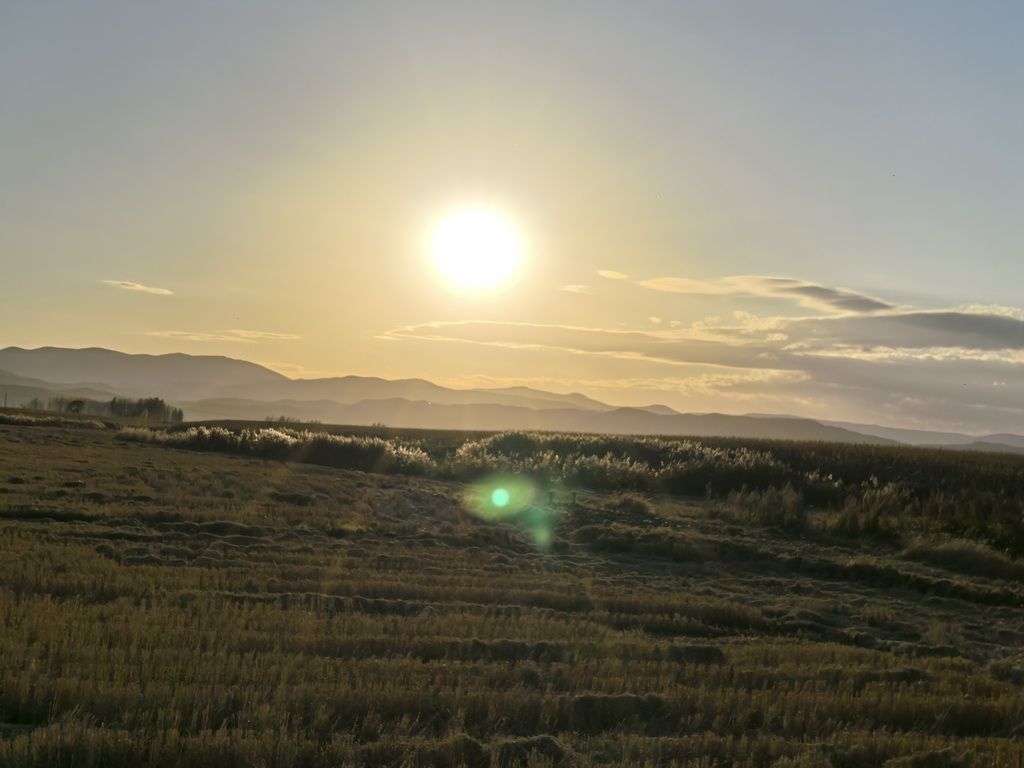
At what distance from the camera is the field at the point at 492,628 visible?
6.15 m

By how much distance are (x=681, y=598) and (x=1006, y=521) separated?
42.1 ft

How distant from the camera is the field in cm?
615

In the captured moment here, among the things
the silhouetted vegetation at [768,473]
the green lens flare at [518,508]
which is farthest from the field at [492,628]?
the silhouetted vegetation at [768,473]

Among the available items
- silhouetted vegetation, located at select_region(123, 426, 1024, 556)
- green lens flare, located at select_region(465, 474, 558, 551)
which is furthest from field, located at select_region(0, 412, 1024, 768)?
silhouetted vegetation, located at select_region(123, 426, 1024, 556)

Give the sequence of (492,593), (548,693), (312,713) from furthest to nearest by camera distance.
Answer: (492,593) → (548,693) → (312,713)

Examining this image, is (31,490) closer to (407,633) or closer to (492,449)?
(407,633)

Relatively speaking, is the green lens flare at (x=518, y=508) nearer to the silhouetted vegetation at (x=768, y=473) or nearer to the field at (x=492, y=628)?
the field at (x=492, y=628)

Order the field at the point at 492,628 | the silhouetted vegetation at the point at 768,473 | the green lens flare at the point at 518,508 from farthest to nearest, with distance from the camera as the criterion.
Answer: the silhouetted vegetation at the point at 768,473 < the green lens flare at the point at 518,508 < the field at the point at 492,628

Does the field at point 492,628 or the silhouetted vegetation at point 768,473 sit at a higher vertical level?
the silhouetted vegetation at point 768,473

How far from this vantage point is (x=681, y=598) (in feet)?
40.7

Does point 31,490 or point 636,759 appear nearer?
point 636,759

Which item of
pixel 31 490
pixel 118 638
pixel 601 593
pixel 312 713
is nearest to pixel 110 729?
pixel 312 713

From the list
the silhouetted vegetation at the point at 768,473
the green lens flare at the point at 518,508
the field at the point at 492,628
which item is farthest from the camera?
the silhouetted vegetation at the point at 768,473

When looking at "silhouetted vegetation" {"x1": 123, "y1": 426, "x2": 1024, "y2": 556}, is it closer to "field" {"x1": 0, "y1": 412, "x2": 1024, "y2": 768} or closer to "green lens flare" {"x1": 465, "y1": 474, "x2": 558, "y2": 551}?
"field" {"x1": 0, "y1": 412, "x2": 1024, "y2": 768}
